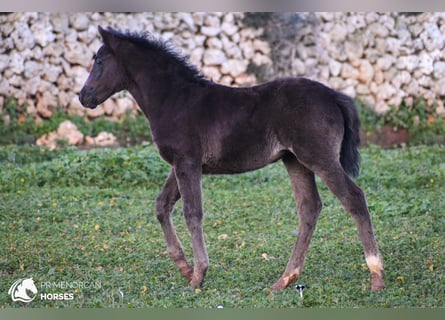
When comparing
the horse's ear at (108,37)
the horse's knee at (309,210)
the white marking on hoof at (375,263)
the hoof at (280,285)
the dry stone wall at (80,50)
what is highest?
the horse's ear at (108,37)

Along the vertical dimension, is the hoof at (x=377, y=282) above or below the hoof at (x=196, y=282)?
below

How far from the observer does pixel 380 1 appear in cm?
748

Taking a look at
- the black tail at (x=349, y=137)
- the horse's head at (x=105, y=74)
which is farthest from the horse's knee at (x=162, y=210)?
the black tail at (x=349, y=137)

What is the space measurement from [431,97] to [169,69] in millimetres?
4714

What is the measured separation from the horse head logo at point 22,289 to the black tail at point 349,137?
259 centimetres

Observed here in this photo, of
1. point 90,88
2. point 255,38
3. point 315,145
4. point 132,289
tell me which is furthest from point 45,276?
point 255,38

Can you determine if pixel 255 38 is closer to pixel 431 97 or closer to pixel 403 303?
pixel 431 97

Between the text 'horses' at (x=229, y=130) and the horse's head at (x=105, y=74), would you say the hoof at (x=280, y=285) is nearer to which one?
the text 'horses' at (x=229, y=130)

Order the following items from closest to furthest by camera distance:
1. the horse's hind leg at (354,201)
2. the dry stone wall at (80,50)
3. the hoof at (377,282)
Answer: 1. the horse's hind leg at (354,201)
2. the hoof at (377,282)
3. the dry stone wall at (80,50)

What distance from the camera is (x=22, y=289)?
6.39 metres

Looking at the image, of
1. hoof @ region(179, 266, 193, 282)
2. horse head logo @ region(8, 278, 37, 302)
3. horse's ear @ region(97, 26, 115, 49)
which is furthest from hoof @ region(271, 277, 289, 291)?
horse's ear @ region(97, 26, 115, 49)

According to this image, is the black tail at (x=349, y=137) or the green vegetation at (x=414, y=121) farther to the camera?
the green vegetation at (x=414, y=121)

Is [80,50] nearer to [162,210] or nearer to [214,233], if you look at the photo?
[214,233]

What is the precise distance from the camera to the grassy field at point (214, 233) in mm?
6160
